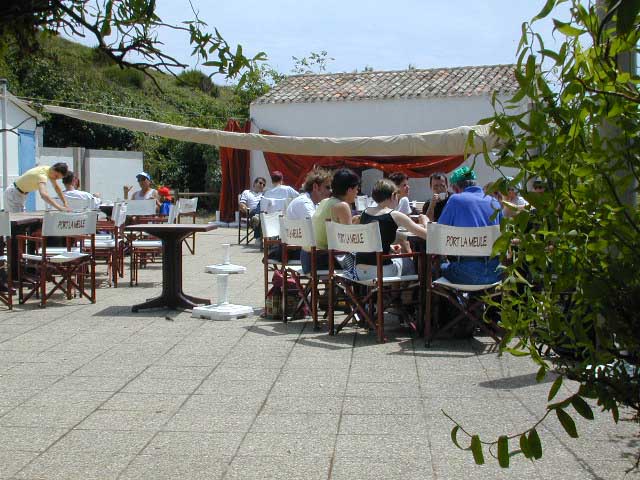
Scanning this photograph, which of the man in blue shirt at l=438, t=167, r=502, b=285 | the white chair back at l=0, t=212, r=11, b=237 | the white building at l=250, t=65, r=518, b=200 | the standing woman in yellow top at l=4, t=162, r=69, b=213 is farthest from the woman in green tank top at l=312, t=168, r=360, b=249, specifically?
the white building at l=250, t=65, r=518, b=200

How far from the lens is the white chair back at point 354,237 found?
23.8 feet

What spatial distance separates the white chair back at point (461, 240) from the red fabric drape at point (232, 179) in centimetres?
1896

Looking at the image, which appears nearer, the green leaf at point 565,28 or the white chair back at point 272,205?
the green leaf at point 565,28

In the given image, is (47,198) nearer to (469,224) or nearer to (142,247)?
(142,247)

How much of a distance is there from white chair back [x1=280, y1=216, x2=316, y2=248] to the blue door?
1726 cm

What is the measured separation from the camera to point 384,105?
25578mm

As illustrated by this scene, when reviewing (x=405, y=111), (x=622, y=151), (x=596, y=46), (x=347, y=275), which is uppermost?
(x=405, y=111)

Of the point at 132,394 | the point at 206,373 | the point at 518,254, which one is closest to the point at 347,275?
the point at 206,373

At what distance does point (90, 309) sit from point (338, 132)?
1763 cm

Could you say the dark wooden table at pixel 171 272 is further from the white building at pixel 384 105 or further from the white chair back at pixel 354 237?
the white building at pixel 384 105

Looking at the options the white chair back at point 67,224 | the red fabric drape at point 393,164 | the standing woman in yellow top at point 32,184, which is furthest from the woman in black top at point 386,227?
the red fabric drape at point 393,164

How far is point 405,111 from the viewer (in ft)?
83.0

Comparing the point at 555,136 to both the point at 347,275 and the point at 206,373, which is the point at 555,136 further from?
the point at 347,275

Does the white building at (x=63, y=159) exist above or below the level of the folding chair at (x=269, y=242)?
above
